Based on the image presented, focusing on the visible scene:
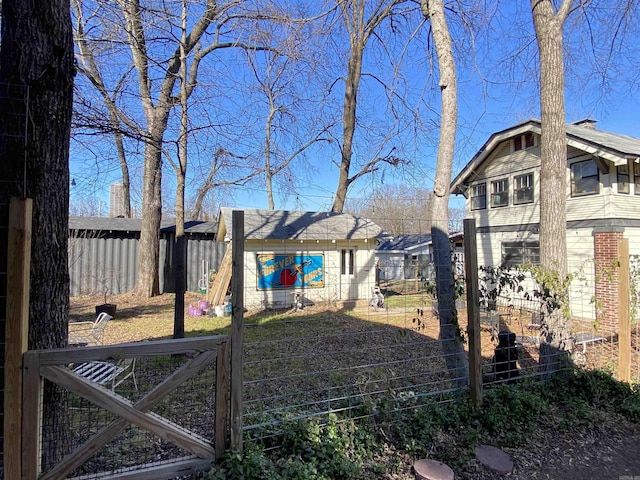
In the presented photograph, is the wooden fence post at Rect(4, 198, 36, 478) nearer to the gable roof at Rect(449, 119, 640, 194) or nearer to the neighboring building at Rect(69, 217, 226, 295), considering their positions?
the gable roof at Rect(449, 119, 640, 194)

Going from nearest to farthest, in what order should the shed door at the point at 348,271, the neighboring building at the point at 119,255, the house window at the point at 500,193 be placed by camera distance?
the shed door at the point at 348,271
the neighboring building at the point at 119,255
the house window at the point at 500,193

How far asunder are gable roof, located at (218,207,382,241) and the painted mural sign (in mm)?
640

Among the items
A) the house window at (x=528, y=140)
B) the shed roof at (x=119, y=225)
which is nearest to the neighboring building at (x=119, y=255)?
the shed roof at (x=119, y=225)

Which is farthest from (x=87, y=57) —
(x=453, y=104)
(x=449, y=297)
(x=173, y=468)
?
(x=449, y=297)

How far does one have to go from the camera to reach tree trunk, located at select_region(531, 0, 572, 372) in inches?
183

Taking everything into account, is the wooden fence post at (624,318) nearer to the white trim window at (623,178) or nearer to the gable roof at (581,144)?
the gable roof at (581,144)

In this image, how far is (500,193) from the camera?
508 inches

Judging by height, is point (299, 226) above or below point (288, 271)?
above

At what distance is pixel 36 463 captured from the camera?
6.63 ft

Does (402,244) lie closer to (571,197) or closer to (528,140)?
(528,140)

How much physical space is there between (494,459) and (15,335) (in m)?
3.33

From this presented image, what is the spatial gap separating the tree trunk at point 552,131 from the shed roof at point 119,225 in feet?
40.6

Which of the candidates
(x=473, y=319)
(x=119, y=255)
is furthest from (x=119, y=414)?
(x=119, y=255)

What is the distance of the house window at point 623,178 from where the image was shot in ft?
31.8
